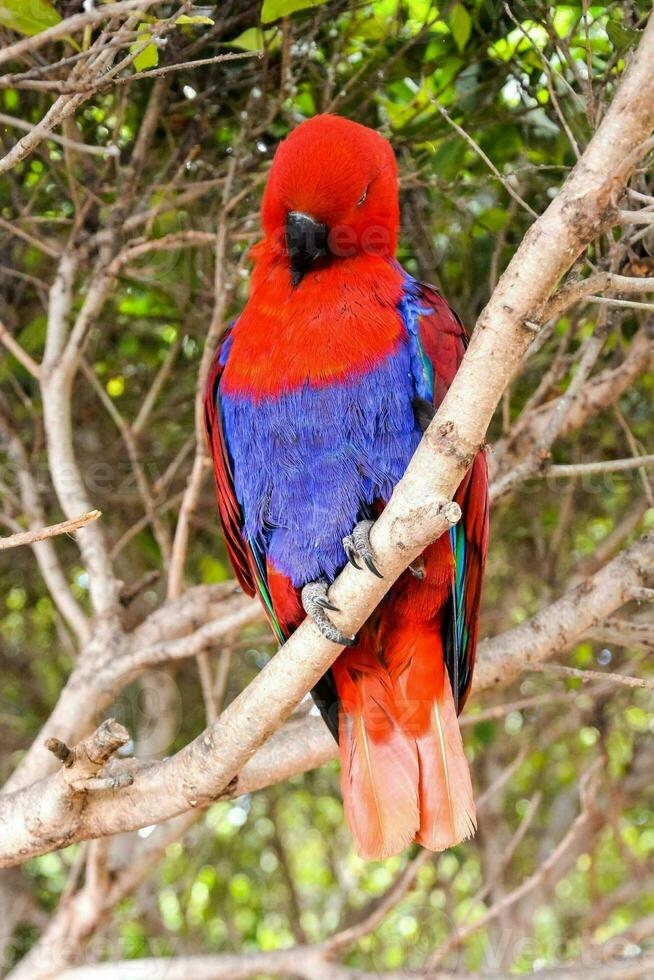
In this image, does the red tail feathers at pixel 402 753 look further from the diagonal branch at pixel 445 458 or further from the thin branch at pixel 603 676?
the diagonal branch at pixel 445 458

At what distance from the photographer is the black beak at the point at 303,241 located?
237cm

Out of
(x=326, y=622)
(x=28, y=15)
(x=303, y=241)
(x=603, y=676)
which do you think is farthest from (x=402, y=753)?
(x=28, y=15)

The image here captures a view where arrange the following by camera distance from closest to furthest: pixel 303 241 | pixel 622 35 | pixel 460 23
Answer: pixel 622 35
pixel 303 241
pixel 460 23

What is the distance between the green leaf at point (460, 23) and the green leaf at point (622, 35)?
446 millimetres

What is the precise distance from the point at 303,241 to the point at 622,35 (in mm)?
848

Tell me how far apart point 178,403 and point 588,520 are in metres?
1.84

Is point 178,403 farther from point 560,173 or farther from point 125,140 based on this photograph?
point 560,173

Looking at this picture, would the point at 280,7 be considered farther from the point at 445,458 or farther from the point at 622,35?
the point at 445,458

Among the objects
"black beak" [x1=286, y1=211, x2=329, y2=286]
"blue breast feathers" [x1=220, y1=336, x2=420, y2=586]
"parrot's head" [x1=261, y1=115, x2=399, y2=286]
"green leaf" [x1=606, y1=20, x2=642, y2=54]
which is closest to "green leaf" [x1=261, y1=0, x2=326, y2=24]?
"parrot's head" [x1=261, y1=115, x2=399, y2=286]

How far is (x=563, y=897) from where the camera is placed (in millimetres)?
5035

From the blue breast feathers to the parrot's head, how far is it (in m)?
0.34

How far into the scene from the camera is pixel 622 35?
2.23 metres

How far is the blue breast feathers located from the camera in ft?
7.43

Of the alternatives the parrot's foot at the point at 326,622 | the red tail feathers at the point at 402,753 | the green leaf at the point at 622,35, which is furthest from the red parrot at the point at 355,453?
the green leaf at the point at 622,35
